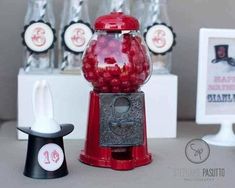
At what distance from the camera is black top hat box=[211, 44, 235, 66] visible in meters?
1.21

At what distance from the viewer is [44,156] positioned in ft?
3.04

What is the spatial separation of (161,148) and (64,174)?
30cm

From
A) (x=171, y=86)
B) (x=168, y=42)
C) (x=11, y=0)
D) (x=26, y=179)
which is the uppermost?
(x=11, y=0)

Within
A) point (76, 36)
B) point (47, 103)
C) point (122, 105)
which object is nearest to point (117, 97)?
point (122, 105)

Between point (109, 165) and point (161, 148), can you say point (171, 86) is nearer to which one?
point (161, 148)

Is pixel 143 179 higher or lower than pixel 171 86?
lower

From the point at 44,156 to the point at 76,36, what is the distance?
0.41m

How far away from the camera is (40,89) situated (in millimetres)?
942

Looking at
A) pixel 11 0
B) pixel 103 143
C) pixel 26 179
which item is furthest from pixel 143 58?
pixel 11 0

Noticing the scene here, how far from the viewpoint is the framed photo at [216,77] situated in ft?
3.93

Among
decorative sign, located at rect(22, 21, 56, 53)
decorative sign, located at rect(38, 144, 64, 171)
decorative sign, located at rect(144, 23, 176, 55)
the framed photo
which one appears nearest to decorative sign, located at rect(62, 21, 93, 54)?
decorative sign, located at rect(22, 21, 56, 53)

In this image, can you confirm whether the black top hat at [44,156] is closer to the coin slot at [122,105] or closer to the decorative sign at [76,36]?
the coin slot at [122,105]

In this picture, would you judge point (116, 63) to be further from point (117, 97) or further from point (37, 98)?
point (37, 98)

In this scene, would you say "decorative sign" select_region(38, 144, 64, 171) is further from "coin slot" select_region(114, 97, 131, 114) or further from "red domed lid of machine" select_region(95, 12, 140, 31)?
"red domed lid of machine" select_region(95, 12, 140, 31)
